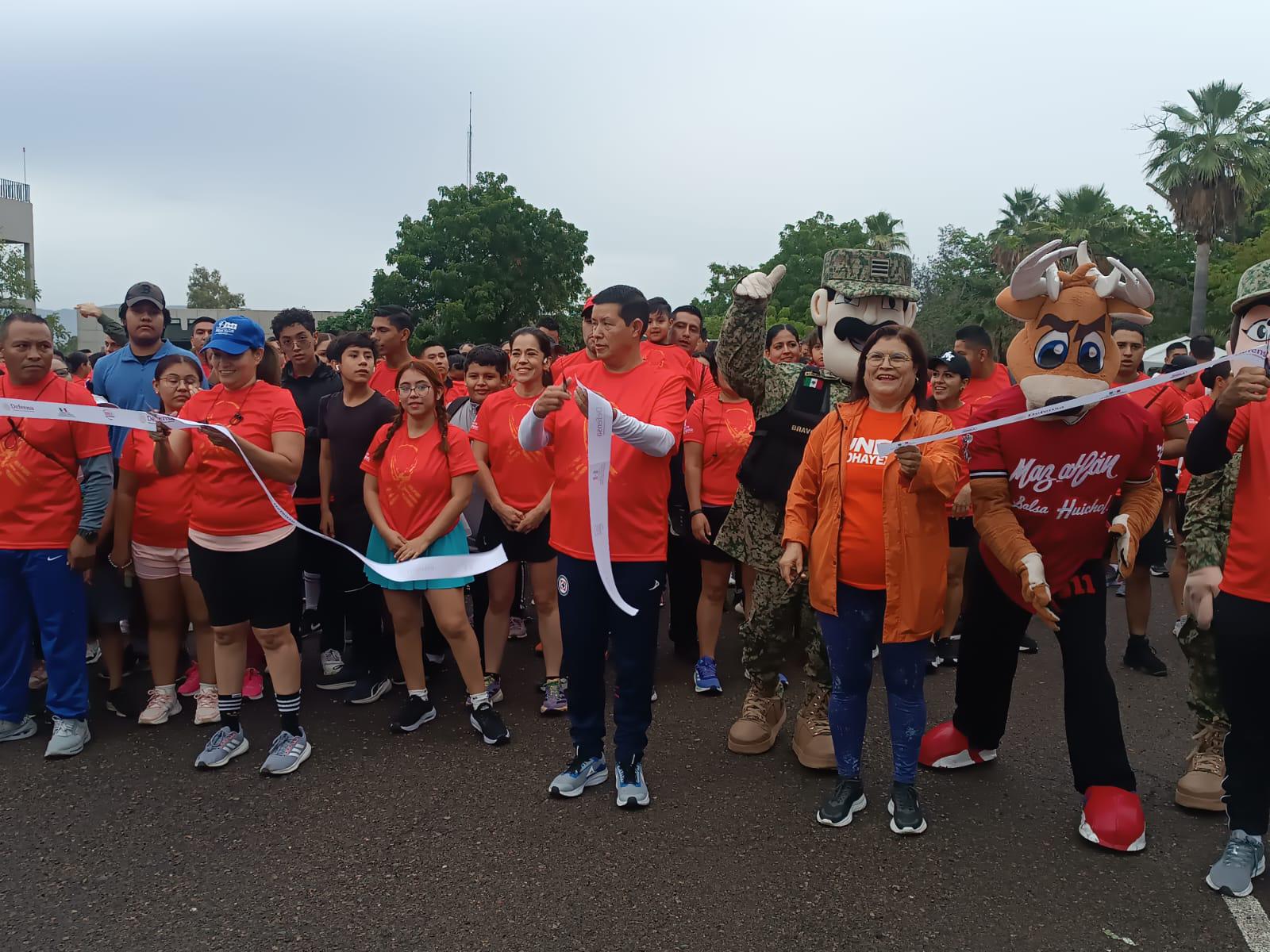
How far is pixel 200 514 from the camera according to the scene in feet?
13.4

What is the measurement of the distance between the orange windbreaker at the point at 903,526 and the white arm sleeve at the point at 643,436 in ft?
1.95

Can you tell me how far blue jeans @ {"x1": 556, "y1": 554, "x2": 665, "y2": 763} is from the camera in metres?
3.67

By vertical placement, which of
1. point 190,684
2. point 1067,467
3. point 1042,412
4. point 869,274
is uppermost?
point 869,274

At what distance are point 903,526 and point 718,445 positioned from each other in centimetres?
205

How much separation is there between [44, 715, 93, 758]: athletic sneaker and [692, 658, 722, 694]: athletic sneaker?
10.4 ft

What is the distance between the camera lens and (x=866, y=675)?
11.8 feet

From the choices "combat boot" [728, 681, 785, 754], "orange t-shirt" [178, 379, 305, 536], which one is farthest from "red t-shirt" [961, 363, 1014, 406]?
"orange t-shirt" [178, 379, 305, 536]

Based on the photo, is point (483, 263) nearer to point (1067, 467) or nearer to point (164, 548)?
point (164, 548)

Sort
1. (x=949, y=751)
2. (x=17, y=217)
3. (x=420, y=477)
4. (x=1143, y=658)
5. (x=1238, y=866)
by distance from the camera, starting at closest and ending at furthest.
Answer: (x=1238, y=866)
(x=949, y=751)
(x=420, y=477)
(x=1143, y=658)
(x=17, y=217)

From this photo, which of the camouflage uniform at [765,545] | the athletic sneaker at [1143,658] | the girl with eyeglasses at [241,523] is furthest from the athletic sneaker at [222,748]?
the athletic sneaker at [1143,658]

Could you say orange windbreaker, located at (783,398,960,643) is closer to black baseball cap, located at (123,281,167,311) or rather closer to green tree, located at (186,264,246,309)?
black baseball cap, located at (123,281,167,311)

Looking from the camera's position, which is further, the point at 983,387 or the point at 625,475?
the point at 983,387

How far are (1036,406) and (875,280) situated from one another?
958mm

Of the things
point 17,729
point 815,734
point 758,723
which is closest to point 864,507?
point 815,734
